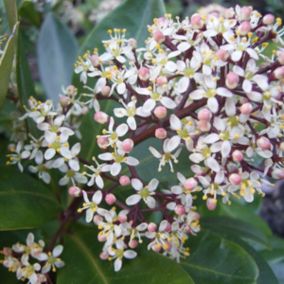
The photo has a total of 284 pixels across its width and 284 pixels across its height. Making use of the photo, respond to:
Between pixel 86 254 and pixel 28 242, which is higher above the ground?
pixel 28 242

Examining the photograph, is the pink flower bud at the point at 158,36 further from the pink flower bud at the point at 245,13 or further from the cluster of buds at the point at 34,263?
the cluster of buds at the point at 34,263

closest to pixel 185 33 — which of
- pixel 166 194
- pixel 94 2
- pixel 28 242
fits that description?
pixel 166 194

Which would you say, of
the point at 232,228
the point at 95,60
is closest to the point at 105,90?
the point at 95,60

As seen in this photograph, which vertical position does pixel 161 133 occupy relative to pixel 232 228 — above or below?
above

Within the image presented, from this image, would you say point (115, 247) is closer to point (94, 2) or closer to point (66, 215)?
point (66, 215)

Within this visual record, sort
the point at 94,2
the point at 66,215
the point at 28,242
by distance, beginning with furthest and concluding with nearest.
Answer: the point at 94,2 → the point at 66,215 → the point at 28,242

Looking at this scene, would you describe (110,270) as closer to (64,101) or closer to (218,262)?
(218,262)
